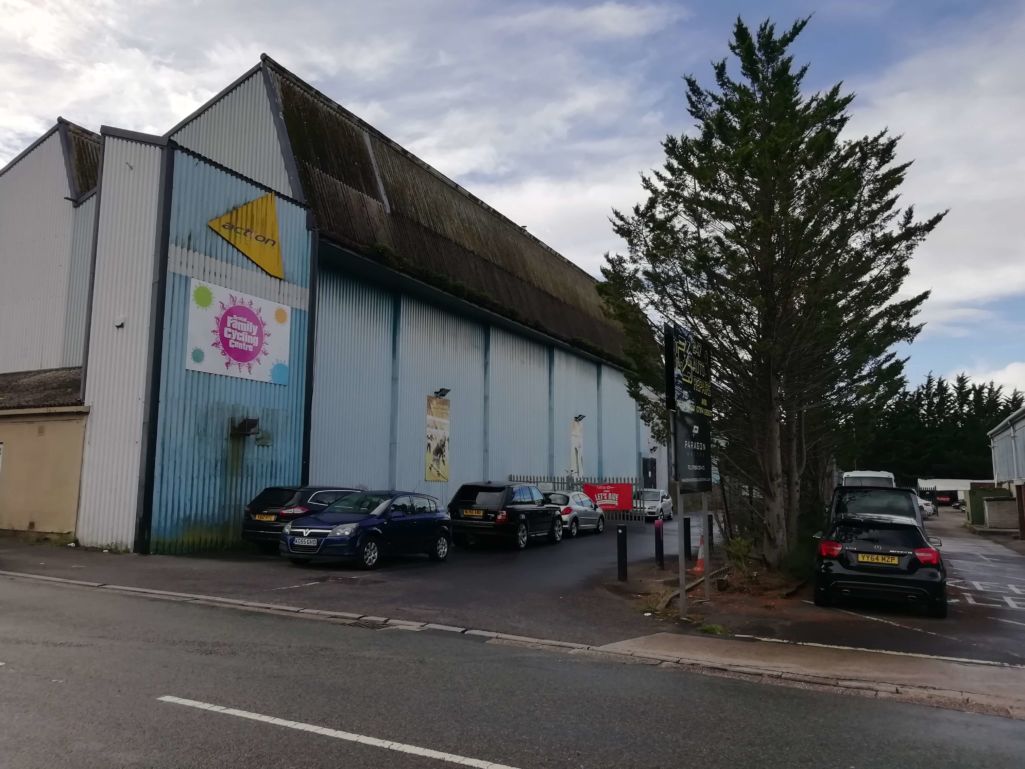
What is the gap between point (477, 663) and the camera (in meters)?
7.50

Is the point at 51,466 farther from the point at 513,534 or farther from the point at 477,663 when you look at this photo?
the point at 477,663

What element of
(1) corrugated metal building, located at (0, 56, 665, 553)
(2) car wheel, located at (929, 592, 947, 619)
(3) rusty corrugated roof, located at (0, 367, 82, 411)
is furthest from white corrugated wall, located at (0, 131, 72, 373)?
(2) car wheel, located at (929, 592, 947, 619)

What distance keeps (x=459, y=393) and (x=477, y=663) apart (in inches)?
815

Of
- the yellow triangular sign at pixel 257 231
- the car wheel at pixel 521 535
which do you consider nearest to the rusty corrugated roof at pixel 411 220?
the yellow triangular sign at pixel 257 231

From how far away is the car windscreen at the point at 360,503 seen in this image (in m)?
15.0

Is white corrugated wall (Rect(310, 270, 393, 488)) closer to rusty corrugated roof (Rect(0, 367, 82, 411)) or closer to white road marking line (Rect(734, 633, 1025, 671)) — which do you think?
rusty corrugated roof (Rect(0, 367, 82, 411))

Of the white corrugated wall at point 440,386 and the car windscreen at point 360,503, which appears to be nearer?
the car windscreen at point 360,503

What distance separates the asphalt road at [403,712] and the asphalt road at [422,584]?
201cm

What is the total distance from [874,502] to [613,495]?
17677 mm

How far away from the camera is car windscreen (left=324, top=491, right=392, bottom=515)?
49.3 ft

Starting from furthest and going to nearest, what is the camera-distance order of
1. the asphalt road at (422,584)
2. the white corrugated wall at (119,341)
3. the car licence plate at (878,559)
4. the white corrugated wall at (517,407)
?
the white corrugated wall at (517,407) < the white corrugated wall at (119,341) < the car licence plate at (878,559) < the asphalt road at (422,584)

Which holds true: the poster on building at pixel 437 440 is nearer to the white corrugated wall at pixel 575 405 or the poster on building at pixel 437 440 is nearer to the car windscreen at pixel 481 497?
the car windscreen at pixel 481 497

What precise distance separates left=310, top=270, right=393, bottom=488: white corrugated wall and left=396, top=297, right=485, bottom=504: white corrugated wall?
0.89 metres

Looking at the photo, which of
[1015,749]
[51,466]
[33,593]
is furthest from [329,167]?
[1015,749]
